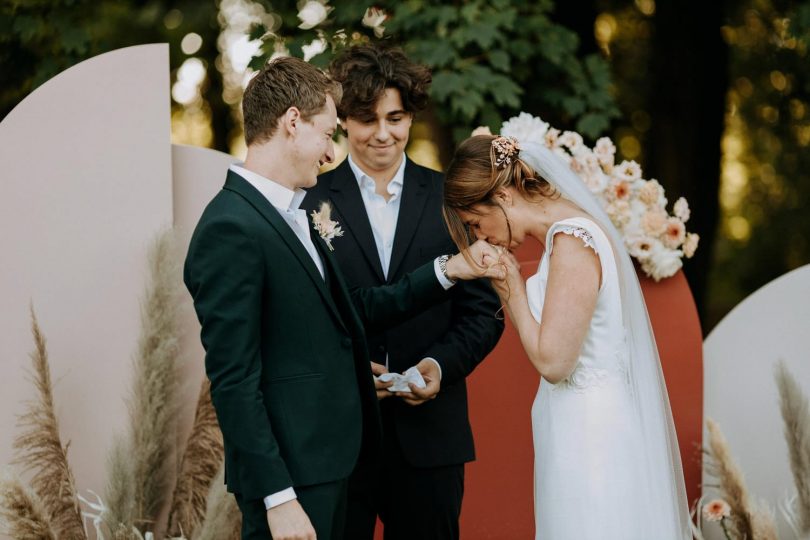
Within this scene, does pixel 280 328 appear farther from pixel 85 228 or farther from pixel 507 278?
pixel 85 228

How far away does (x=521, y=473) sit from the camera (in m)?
4.34

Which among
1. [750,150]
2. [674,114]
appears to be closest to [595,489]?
[674,114]

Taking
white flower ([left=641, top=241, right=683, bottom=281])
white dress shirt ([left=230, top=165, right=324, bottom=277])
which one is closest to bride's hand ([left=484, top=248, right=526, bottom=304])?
white dress shirt ([left=230, top=165, right=324, bottom=277])

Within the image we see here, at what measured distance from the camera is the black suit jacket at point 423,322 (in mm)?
3168

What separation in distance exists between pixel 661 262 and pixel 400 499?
188cm

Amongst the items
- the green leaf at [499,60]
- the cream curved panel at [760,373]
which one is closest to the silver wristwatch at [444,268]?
the cream curved panel at [760,373]

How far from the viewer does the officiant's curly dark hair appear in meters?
3.33

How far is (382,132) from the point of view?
335 cm

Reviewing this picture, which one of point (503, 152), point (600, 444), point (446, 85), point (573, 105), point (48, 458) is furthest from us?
point (573, 105)

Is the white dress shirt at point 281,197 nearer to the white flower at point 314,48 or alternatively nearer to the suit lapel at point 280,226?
the suit lapel at point 280,226

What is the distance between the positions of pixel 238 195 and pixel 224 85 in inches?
316

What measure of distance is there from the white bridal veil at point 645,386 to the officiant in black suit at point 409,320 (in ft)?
1.69

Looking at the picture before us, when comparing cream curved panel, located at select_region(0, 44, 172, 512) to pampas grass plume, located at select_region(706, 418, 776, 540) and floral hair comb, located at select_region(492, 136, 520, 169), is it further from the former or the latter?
pampas grass plume, located at select_region(706, 418, 776, 540)

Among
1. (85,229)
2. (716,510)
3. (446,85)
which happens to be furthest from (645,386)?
(446,85)
